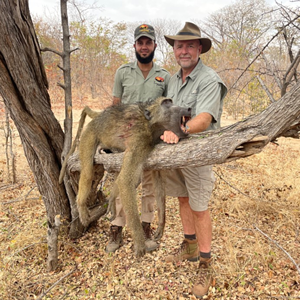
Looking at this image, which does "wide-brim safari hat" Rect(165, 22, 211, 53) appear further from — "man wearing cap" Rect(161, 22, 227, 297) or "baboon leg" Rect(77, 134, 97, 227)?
"baboon leg" Rect(77, 134, 97, 227)

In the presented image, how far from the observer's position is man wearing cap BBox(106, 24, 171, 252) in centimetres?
403

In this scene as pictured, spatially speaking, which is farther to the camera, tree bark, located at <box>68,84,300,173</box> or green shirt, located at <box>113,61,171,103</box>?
green shirt, located at <box>113,61,171,103</box>

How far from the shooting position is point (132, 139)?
10.0 ft

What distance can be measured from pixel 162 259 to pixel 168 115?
2.36 metres

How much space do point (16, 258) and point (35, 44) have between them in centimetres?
315

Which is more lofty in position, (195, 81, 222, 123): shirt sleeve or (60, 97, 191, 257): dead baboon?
(195, 81, 222, 123): shirt sleeve

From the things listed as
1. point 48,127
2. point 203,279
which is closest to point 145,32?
point 48,127

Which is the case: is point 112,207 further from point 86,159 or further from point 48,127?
point 48,127

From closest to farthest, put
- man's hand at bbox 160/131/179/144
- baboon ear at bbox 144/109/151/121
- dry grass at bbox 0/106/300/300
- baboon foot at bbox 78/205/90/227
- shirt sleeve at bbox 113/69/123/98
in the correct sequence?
1. man's hand at bbox 160/131/179/144
2. baboon ear at bbox 144/109/151/121
3. dry grass at bbox 0/106/300/300
4. baboon foot at bbox 78/205/90/227
5. shirt sleeve at bbox 113/69/123/98

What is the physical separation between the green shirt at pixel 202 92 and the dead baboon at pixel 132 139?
0.32 m

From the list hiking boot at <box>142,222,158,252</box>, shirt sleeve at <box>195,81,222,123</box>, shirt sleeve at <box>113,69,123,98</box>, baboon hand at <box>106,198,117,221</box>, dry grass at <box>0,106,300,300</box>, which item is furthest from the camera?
shirt sleeve at <box>113,69,123,98</box>

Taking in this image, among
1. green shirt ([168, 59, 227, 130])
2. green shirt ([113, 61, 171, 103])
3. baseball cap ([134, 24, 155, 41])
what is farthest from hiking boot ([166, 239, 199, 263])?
baseball cap ([134, 24, 155, 41])

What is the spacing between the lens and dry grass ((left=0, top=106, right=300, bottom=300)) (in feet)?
11.2

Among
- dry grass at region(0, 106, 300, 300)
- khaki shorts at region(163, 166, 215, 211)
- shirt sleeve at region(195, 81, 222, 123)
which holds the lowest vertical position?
dry grass at region(0, 106, 300, 300)
